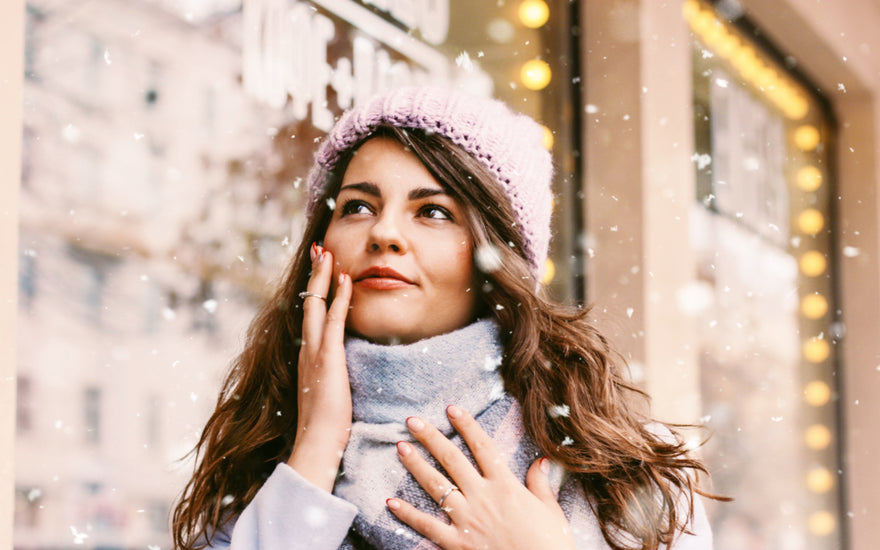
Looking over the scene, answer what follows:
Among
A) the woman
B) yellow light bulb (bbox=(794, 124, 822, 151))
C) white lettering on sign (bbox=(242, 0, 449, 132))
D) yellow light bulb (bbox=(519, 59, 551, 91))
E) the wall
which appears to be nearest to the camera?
the wall

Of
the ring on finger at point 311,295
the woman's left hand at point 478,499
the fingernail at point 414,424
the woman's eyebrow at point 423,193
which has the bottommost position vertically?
the woman's left hand at point 478,499

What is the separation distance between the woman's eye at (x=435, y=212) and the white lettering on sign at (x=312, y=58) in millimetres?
456

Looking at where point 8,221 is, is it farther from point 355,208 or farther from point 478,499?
point 478,499

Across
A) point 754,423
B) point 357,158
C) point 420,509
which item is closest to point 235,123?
point 357,158

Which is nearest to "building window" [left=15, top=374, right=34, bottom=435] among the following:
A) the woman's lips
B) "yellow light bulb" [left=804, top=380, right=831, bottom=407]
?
the woman's lips

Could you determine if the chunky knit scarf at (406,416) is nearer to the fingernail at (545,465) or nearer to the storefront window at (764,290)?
the fingernail at (545,465)

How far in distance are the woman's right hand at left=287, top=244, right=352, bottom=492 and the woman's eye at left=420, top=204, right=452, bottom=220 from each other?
0.13 meters

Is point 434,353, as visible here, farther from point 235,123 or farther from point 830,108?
point 830,108

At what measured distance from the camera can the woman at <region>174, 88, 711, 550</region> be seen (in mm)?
881

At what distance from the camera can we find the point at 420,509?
89 centimetres

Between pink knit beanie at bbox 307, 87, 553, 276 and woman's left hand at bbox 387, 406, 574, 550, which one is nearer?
woman's left hand at bbox 387, 406, 574, 550

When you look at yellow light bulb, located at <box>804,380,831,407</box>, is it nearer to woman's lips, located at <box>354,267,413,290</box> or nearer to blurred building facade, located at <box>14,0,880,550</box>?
blurred building facade, located at <box>14,0,880,550</box>

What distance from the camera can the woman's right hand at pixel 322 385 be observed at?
0.89 m

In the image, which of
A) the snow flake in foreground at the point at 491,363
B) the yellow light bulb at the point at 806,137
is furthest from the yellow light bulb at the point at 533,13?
the yellow light bulb at the point at 806,137
